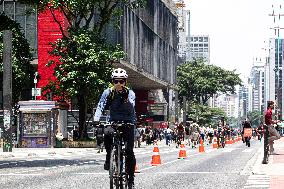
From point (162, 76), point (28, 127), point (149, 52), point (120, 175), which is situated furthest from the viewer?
point (162, 76)

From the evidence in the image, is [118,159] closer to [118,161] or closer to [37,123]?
[118,161]

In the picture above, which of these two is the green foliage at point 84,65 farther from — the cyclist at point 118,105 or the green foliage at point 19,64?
the cyclist at point 118,105

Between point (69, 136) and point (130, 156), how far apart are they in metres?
52.4

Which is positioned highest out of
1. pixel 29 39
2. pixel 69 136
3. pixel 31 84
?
pixel 29 39

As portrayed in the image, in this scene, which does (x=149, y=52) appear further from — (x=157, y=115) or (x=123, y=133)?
(x=123, y=133)

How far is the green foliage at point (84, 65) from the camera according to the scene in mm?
44906

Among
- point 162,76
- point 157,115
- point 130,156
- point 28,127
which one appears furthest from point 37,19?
point 130,156

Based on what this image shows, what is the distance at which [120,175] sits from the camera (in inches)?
399

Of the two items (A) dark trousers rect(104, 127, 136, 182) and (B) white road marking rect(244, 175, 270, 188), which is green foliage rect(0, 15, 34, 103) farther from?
(A) dark trousers rect(104, 127, 136, 182)

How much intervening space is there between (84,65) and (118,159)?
3554 cm

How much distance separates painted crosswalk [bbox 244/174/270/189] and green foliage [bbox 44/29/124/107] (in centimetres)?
2987

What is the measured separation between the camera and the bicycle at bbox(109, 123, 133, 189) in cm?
1001

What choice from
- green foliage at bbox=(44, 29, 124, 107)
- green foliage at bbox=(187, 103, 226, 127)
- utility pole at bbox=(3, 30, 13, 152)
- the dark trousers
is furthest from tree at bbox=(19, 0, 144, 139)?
green foliage at bbox=(187, 103, 226, 127)

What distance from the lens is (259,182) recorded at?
1379 centimetres
